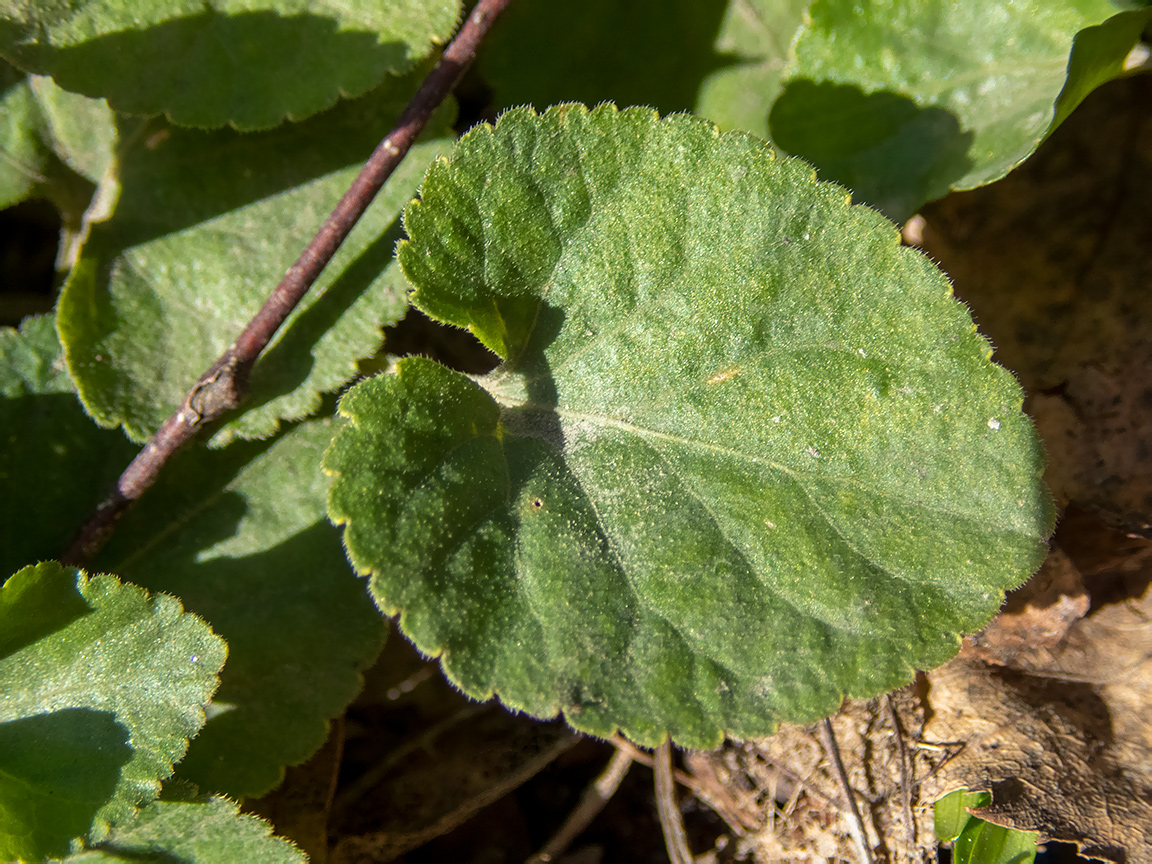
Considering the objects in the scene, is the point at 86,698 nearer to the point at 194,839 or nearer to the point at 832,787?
the point at 194,839

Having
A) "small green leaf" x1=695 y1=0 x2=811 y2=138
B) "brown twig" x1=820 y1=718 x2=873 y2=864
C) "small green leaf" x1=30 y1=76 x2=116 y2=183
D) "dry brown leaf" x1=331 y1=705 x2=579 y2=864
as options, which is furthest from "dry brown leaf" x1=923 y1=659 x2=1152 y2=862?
"small green leaf" x1=30 y1=76 x2=116 y2=183

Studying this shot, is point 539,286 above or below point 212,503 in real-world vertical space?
above

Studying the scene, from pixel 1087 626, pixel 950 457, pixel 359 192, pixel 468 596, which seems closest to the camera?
pixel 468 596

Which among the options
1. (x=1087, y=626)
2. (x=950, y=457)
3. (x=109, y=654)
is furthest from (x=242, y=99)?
(x=1087, y=626)

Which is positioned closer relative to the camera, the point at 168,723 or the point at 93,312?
the point at 168,723

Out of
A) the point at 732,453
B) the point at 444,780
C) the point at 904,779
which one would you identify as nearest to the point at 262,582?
the point at 444,780

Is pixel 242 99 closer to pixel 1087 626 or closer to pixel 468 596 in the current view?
pixel 468 596
